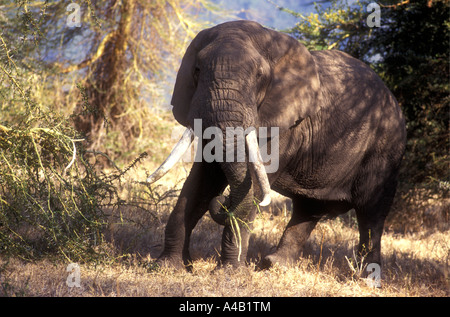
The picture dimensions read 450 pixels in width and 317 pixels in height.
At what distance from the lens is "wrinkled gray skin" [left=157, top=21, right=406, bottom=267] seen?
4477mm

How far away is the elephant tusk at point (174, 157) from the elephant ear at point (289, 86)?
718 mm

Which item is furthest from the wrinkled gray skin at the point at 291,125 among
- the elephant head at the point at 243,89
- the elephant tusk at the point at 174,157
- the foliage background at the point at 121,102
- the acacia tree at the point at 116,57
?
the acacia tree at the point at 116,57

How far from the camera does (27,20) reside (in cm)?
512

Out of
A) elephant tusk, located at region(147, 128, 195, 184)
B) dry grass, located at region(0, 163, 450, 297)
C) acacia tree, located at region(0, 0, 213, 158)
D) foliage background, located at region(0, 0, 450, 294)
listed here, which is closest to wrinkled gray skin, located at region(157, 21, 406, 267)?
elephant tusk, located at region(147, 128, 195, 184)

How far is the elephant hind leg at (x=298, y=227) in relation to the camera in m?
6.04

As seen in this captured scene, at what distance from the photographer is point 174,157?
4422 mm

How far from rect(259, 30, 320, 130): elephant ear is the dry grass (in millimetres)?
977

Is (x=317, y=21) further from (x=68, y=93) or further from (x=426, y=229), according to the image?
(x=68, y=93)

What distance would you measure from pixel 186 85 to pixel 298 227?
7.17ft

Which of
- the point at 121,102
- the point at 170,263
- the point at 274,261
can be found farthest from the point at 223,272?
the point at 121,102

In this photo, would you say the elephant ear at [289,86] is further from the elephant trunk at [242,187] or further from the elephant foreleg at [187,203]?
the elephant foreleg at [187,203]

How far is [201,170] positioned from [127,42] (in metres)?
6.22

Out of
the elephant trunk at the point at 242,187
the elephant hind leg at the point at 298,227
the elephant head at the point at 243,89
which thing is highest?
the elephant head at the point at 243,89

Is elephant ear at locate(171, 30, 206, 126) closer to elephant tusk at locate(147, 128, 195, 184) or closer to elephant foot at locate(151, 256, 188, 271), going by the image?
elephant tusk at locate(147, 128, 195, 184)
